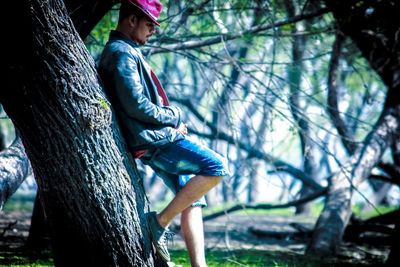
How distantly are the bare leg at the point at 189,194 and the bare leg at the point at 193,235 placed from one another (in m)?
0.15

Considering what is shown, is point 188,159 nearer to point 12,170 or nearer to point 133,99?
point 133,99

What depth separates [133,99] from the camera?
143 inches

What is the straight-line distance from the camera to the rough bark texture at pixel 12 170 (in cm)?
451

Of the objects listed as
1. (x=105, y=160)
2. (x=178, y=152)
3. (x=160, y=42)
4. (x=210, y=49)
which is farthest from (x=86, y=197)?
(x=210, y=49)

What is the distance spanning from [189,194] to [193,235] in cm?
35

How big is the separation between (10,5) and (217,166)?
1.65m

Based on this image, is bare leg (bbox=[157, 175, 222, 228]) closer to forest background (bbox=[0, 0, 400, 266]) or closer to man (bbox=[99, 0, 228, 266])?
man (bbox=[99, 0, 228, 266])

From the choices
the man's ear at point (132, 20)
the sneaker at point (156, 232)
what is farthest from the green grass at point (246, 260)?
the man's ear at point (132, 20)

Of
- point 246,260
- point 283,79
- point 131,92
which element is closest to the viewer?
point 131,92

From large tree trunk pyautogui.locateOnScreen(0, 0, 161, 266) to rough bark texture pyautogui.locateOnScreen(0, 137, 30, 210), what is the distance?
1.06 m

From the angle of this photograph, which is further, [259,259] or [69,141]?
[259,259]

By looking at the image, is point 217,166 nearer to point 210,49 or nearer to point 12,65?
point 12,65

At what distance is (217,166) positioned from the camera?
12.5 feet

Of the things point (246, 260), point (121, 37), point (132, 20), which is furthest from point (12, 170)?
point (246, 260)
